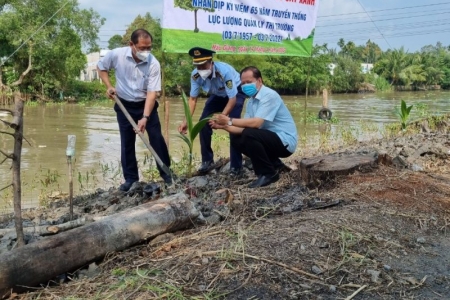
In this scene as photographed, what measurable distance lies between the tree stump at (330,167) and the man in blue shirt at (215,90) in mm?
1024

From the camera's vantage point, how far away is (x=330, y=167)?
14.5 feet

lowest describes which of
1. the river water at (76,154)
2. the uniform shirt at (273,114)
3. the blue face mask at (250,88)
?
the river water at (76,154)

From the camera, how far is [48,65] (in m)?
32.7

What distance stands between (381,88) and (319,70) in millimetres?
14254

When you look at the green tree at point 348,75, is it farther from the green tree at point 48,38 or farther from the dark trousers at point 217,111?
the dark trousers at point 217,111

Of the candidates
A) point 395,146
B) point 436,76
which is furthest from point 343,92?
point 395,146

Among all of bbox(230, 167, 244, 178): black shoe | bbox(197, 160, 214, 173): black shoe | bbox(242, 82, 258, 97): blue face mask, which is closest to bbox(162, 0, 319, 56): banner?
bbox(197, 160, 214, 173): black shoe

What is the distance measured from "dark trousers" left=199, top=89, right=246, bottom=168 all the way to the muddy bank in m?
0.94

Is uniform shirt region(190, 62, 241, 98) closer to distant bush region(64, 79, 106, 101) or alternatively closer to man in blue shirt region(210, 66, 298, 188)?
man in blue shirt region(210, 66, 298, 188)

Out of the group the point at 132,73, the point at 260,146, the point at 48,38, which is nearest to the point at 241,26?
the point at 132,73

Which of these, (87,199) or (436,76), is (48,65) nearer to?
(87,199)

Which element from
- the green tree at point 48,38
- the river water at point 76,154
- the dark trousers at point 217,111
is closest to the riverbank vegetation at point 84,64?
the green tree at point 48,38

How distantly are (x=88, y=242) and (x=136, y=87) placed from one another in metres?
2.44

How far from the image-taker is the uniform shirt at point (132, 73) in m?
4.90
